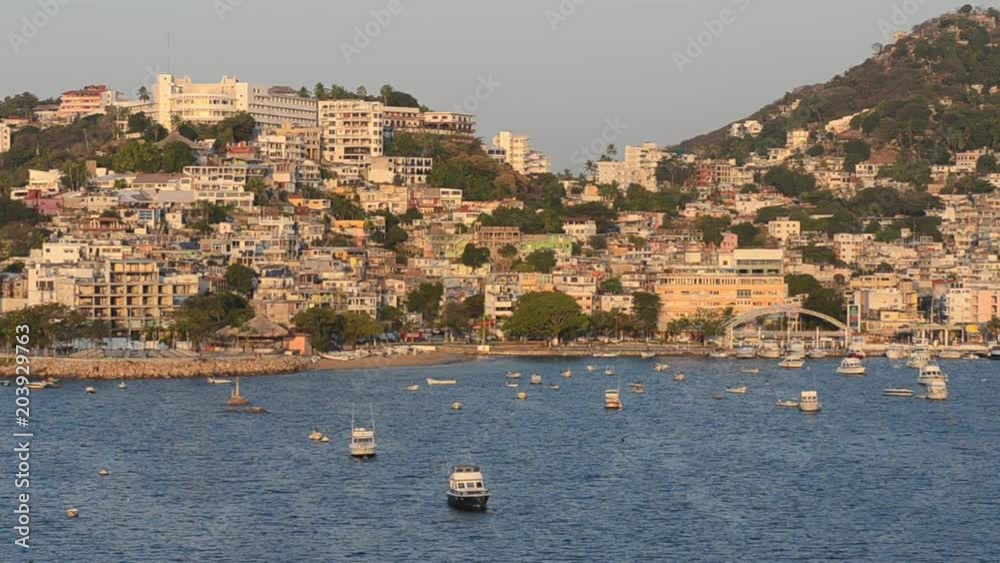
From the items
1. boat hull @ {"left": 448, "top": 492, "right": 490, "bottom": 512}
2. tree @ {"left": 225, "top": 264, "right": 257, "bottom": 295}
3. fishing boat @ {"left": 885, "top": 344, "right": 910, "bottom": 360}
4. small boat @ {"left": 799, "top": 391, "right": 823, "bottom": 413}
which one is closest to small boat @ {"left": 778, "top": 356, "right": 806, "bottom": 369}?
fishing boat @ {"left": 885, "top": 344, "right": 910, "bottom": 360}

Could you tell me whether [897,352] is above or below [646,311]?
below

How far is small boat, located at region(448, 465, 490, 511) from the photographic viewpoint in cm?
2943

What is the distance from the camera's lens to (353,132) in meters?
90.2

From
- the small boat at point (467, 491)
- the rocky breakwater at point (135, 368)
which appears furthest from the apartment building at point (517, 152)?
the small boat at point (467, 491)

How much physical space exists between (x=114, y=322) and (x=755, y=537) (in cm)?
3459

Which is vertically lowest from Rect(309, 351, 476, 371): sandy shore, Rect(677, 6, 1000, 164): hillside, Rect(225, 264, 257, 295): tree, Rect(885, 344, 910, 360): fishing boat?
Rect(309, 351, 476, 371): sandy shore

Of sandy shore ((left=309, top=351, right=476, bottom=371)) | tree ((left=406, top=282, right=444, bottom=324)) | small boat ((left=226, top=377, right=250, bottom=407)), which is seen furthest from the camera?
tree ((left=406, top=282, right=444, bottom=324))

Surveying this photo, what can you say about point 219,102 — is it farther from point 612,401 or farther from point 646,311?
point 612,401

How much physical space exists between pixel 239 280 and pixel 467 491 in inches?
1429

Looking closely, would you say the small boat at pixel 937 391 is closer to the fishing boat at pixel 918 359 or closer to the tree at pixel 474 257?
the fishing boat at pixel 918 359

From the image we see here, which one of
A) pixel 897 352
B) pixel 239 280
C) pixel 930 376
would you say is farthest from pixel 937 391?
pixel 239 280

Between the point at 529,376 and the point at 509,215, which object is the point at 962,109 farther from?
the point at 529,376

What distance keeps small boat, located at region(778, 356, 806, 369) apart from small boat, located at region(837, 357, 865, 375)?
210cm

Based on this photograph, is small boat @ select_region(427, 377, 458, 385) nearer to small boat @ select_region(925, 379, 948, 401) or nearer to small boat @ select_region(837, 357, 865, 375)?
small boat @ select_region(925, 379, 948, 401)
